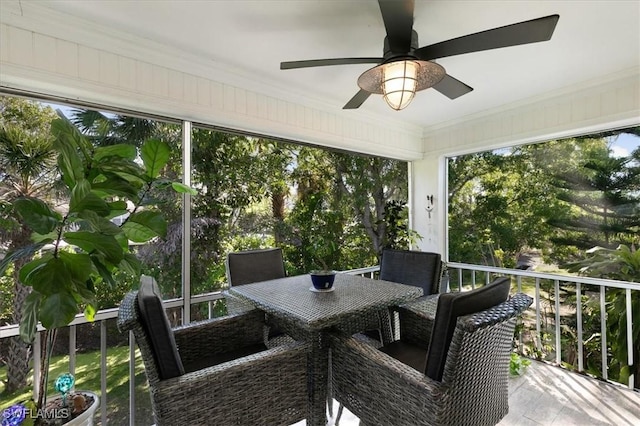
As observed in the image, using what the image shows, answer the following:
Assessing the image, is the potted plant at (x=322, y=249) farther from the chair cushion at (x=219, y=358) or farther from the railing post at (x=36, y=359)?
the railing post at (x=36, y=359)

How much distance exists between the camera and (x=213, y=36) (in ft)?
6.75

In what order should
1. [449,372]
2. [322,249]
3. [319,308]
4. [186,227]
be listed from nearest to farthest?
[449,372], [319,308], [186,227], [322,249]

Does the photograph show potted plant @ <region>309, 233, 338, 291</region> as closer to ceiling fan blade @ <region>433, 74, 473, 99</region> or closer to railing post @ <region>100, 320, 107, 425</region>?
railing post @ <region>100, 320, 107, 425</region>

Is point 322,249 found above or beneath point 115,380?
above

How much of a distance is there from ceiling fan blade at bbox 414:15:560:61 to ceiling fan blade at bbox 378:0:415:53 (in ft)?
0.39

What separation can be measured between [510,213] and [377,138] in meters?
1.67

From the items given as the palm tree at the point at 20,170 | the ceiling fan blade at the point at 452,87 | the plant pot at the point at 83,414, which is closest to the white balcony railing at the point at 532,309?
the palm tree at the point at 20,170

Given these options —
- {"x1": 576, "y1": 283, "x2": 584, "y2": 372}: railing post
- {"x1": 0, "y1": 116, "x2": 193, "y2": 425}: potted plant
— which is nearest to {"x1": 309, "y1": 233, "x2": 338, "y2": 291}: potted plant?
{"x1": 0, "y1": 116, "x2": 193, "y2": 425}: potted plant

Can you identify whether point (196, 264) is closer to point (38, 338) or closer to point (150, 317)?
point (38, 338)

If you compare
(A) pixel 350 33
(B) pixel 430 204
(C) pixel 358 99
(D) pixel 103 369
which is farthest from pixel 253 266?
(B) pixel 430 204

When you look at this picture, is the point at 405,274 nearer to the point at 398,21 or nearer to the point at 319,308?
the point at 319,308

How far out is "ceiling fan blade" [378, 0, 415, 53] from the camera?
1.33m

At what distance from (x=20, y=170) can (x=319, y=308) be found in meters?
1.93

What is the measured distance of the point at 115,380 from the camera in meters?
2.26
